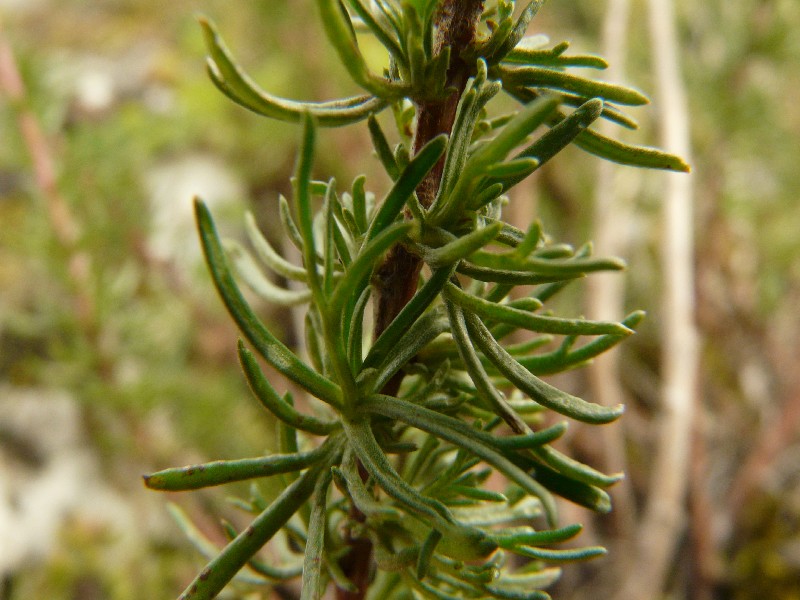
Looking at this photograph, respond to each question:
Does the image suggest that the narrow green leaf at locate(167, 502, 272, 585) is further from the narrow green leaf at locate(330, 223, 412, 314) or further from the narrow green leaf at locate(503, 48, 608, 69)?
the narrow green leaf at locate(503, 48, 608, 69)

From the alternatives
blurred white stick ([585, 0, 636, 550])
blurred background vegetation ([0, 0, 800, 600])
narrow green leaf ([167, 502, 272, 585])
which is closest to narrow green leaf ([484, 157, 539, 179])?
narrow green leaf ([167, 502, 272, 585])

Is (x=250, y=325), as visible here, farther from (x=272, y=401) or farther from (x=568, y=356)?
(x=568, y=356)

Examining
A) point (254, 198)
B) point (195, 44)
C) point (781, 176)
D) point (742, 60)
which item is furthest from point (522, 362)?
point (254, 198)

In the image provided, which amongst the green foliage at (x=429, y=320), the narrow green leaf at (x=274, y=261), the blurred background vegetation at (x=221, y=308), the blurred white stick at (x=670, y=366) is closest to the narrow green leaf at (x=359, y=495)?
the green foliage at (x=429, y=320)

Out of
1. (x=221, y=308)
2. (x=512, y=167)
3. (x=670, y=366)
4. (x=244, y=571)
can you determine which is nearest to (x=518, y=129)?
(x=512, y=167)

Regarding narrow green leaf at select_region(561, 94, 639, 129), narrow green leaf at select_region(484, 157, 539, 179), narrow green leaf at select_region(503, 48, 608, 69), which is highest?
narrow green leaf at select_region(503, 48, 608, 69)

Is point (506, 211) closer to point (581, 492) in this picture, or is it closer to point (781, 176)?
point (781, 176)
